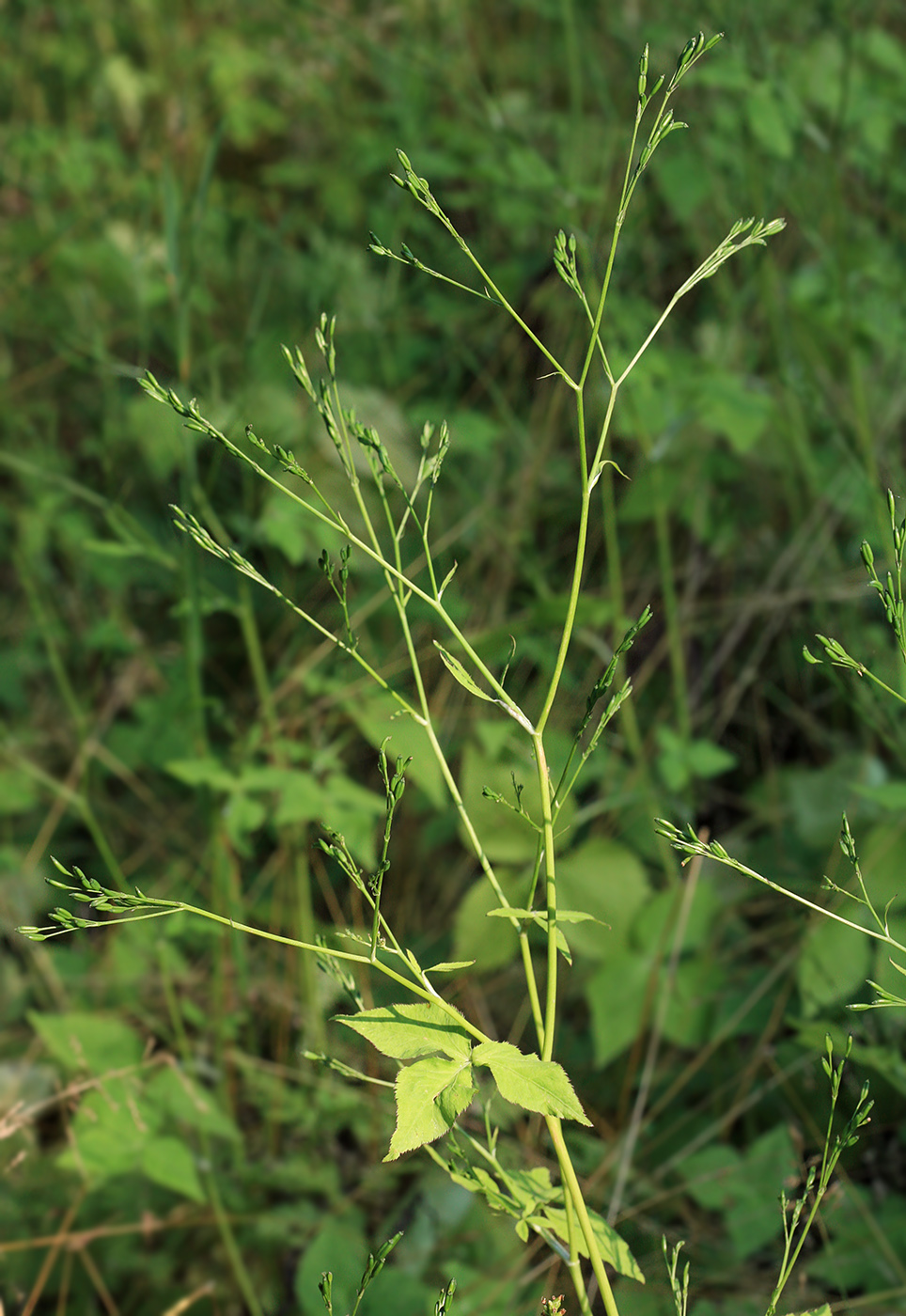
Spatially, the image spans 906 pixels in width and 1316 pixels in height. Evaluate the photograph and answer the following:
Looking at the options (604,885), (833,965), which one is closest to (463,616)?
(604,885)

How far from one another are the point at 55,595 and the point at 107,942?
2.74 ft

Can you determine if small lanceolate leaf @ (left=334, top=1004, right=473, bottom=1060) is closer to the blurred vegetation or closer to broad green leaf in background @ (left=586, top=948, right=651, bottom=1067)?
the blurred vegetation

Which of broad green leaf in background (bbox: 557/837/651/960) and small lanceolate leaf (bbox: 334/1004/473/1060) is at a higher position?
small lanceolate leaf (bbox: 334/1004/473/1060)

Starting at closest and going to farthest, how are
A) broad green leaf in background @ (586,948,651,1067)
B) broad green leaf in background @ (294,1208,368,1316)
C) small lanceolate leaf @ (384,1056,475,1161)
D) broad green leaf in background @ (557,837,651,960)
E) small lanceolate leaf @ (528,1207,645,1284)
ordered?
1. small lanceolate leaf @ (384,1056,475,1161)
2. small lanceolate leaf @ (528,1207,645,1284)
3. broad green leaf in background @ (294,1208,368,1316)
4. broad green leaf in background @ (586,948,651,1067)
5. broad green leaf in background @ (557,837,651,960)

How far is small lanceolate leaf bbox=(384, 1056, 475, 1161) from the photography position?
0.67 meters

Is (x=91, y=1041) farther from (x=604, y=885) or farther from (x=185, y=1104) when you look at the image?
(x=604, y=885)

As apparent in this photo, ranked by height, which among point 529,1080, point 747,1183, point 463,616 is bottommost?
point 747,1183

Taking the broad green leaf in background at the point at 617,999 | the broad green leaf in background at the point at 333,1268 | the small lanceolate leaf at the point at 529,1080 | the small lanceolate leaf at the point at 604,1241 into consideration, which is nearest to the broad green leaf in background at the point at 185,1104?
the broad green leaf in background at the point at 333,1268

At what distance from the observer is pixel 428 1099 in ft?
2.28

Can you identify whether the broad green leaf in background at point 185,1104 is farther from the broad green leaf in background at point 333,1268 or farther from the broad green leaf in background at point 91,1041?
the broad green leaf in background at point 333,1268

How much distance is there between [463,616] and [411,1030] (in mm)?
1254

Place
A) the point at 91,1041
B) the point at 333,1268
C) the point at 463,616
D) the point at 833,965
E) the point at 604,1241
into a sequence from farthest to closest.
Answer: the point at 463,616
the point at 91,1041
the point at 833,965
the point at 333,1268
the point at 604,1241

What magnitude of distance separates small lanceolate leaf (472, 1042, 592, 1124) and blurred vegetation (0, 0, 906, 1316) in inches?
25.3

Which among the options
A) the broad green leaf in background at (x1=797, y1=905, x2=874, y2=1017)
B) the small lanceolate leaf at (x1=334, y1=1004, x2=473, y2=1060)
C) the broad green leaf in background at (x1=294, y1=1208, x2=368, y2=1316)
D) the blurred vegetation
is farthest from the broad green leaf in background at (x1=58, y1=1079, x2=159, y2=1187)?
the broad green leaf in background at (x1=797, y1=905, x2=874, y2=1017)
